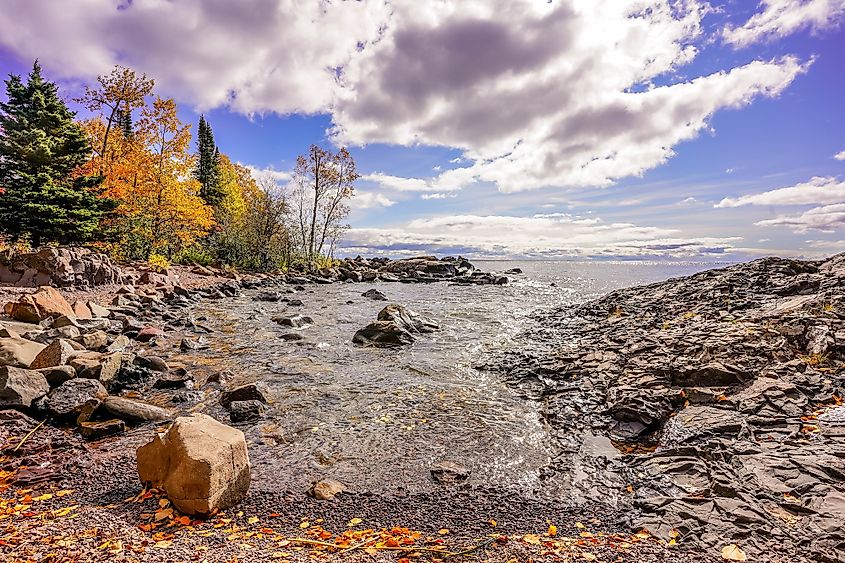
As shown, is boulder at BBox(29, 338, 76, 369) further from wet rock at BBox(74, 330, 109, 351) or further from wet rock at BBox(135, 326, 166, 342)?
wet rock at BBox(135, 326, 166, 342)

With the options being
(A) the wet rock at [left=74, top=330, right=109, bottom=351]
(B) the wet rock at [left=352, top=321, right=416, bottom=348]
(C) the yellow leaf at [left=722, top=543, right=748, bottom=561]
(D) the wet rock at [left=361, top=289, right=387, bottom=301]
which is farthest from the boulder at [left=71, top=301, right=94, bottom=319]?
(C) the yellow leaf at [left=722, top=543, right=748, bottom=561]

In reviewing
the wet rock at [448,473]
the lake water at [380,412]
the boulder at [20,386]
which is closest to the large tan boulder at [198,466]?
the lake water at [380,412]

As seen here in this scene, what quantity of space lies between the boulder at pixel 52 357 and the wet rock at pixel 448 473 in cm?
843

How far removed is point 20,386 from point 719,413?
12752 millimetres

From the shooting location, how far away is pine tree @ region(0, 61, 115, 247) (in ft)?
75.0

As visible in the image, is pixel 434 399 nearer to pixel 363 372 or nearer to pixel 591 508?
pixel 363 372

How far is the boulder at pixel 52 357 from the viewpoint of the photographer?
28.5 ft

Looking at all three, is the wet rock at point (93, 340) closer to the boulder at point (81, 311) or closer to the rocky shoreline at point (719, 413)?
the boulder at point (81, 311)

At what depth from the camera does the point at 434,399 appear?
31.3 feet

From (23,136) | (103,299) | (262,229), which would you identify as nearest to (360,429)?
(103,299)

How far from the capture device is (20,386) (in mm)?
7457

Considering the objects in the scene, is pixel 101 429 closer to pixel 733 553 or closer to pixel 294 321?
pixel 733 553

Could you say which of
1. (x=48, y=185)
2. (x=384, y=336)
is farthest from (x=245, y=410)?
(x=48, y=185)

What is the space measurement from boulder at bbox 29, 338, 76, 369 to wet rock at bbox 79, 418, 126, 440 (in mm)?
2626
